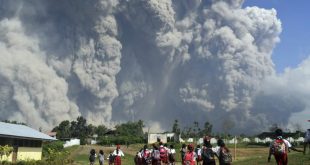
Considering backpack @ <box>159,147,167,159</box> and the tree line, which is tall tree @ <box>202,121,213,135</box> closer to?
the tree line

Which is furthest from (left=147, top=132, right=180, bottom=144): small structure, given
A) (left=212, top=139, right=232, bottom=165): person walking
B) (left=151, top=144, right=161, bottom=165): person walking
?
(left=212, top=139, right=232, bottom=165): person walking

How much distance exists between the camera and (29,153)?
4606 cm

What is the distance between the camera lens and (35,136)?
4628 cm

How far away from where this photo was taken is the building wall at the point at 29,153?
43919 mm

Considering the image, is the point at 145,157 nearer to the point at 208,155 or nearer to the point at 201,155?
the point at 201,155

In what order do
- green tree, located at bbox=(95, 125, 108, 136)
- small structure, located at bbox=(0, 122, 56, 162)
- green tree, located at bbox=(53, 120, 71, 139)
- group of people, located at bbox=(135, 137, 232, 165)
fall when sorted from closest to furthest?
1. group of people, located at bbox=(135, 137, 232, 165)
2. small structure, located at bbox=(0, 122, 56, 162)
3. green tree, located at bbox=(53, 120, 71, 139)
4. green tree, located at bbox=(95, 125, 108, 136)

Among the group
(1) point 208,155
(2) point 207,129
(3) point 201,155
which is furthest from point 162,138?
(1) point 208,155

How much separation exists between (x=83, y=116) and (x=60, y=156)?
11004 centimetres

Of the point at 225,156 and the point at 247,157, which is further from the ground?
the point at 247,157

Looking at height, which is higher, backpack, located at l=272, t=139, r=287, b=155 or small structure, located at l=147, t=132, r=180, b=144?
small structure, located at l=147, t=132, r=180, b=144

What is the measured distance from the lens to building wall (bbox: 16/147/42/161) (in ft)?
144

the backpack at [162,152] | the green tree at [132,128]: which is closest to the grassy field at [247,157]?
the backpack at [162,152]

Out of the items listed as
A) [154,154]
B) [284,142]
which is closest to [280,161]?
[284,142]

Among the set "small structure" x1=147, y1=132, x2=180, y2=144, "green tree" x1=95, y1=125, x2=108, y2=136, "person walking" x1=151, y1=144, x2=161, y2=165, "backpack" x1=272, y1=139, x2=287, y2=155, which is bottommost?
"person walking" x1=151, y1=144, x2=161, y2=165
